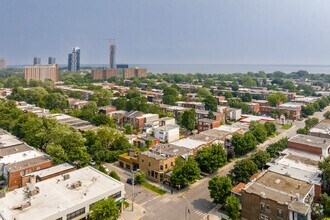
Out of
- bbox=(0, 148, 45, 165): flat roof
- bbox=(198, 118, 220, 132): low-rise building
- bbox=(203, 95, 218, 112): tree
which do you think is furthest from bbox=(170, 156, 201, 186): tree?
bbox=(203, 95, 218, 112): tree

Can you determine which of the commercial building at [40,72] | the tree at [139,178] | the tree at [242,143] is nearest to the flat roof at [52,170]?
the tree at [139,178]

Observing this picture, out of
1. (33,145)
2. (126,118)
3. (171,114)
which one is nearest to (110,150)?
(33,145)

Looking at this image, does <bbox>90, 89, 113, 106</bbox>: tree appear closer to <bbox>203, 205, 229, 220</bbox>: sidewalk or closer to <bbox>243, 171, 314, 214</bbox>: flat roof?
<bbox>203, 205, 229, 220</bbox>: sidewalk

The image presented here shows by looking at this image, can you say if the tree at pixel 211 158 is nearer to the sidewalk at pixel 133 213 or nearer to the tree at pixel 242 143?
the tree at pixel 242 143

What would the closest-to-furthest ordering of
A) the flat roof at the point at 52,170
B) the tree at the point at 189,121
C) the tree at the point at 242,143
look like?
the flat roof at the point at 52,170, the tree at the point at 242,143, the tree at the point at 189,121

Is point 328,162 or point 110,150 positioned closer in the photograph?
point 328,162

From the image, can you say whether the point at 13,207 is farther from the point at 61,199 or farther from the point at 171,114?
the point at 171,114
